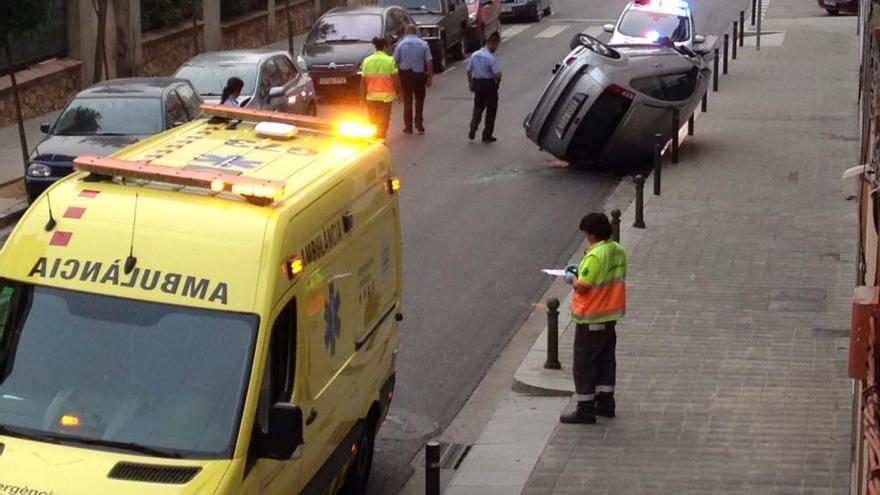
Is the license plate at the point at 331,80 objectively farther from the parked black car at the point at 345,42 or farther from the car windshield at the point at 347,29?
the car windshield at the point at 347,29

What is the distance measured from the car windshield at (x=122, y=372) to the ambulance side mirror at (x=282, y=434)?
17cm

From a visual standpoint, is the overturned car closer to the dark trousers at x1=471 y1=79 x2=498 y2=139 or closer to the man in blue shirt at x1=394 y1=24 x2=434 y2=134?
the dark trousers at x1=471 y1=79 x2=498 y2=139

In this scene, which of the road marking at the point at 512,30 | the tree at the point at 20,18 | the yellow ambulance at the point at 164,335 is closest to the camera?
the yellow ambulance at the point at 164,335

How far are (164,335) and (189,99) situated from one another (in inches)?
529

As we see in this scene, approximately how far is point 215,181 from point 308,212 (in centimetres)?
62

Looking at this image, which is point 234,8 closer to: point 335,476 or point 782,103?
point 782,103

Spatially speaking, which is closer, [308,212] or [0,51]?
[308,212]

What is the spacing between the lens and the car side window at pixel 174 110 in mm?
20125

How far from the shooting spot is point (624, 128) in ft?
72.8

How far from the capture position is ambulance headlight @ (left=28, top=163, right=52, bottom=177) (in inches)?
750

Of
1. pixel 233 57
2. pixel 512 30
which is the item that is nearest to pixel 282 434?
pixel 233 57

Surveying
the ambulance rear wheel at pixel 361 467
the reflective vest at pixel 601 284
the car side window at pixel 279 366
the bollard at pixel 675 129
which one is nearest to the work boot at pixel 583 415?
the reflective vest at pixel 601 284

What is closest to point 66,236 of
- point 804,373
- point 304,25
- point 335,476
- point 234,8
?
point 335,476

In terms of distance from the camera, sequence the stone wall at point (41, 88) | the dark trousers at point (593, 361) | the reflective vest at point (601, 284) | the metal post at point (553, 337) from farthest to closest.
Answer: the stone wall at point (41, 88) → the metal post at point (553, 337) → the dark trousers at point (593, 361) → the reflective vest at point (601, 284)
